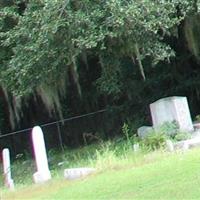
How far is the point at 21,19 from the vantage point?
1591cm

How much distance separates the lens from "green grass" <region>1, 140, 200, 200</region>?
30.0ft

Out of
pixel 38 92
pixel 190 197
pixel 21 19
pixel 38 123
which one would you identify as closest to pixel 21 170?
pixel 38 92

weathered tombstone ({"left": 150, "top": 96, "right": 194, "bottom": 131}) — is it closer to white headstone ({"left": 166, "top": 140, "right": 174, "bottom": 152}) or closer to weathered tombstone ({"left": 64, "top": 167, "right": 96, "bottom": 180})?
white headstone ({"left": 166, "top": 140, "right": 174, "bottom": 152})

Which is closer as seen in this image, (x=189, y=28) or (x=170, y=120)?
(x=170, y=120)

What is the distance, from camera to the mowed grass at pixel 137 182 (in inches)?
359

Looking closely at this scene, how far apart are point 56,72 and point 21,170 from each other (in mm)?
3275

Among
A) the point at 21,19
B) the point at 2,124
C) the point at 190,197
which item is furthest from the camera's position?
the point at 2,124

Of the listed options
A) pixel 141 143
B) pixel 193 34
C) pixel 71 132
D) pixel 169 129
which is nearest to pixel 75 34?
pixel 141 143

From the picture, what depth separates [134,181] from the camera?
10047 millimetres

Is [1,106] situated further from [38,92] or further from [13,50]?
[13,50]

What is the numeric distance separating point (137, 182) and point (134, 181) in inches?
4.9

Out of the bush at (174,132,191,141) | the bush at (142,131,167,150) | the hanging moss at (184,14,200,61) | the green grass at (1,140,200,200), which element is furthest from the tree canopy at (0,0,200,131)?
the green grass at (1,140,200,200)

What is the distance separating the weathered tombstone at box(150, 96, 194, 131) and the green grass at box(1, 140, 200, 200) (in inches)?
134

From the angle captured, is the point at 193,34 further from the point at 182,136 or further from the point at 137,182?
the point at 137,182
